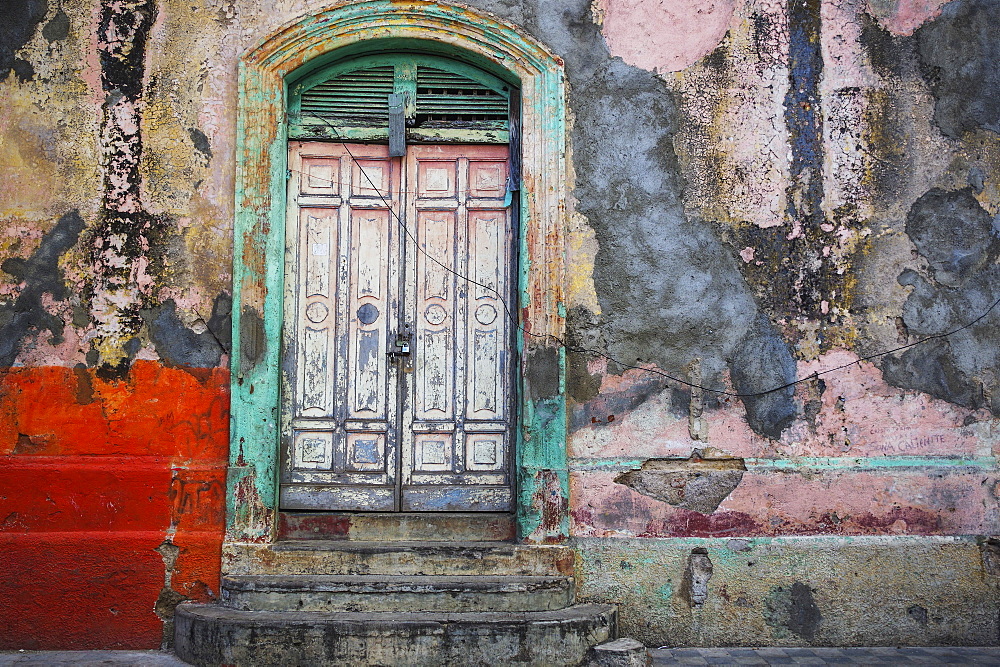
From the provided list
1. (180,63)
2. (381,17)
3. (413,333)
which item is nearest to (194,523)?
(413,333)

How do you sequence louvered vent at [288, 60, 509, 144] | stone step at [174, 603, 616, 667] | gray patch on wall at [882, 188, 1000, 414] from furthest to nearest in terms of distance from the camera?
louvered vent at [288, 60, 509, 144] → gray patch on wall at [882, 188, 1000, 414] → stone step at [174, 603, 616, 667]

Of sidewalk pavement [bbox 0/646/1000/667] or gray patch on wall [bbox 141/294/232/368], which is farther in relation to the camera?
gray patch on wall [bbox 141/294/232/368]

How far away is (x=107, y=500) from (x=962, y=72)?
17.7 ft

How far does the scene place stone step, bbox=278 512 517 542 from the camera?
4.50 m

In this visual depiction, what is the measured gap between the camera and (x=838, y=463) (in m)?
4.41

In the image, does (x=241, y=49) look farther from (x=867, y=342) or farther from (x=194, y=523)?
(x=867, y=342)

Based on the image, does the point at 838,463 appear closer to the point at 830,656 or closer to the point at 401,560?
the point at 830,656

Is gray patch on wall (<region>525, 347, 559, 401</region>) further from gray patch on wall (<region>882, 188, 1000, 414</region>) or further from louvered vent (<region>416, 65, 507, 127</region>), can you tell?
gray patch on wall (<region>882, 188, 1000, 414</region>)

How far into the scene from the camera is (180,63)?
14.7 feet

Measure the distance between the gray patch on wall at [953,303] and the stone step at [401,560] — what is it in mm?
2241

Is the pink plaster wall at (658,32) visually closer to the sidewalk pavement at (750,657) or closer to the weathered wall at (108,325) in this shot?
the weathered wall at (108,325)

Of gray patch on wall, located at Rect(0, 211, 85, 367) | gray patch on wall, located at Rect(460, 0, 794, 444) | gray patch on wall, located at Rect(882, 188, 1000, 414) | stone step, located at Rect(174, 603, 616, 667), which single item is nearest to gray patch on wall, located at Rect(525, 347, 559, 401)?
gray patch on wall, located at Rect(460, 0, 794, 444)

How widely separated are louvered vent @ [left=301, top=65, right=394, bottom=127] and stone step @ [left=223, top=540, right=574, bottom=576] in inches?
97.9

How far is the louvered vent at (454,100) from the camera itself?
4.74 metres
